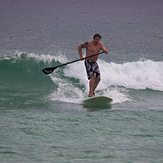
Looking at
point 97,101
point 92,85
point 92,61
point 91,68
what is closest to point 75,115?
point 97,101

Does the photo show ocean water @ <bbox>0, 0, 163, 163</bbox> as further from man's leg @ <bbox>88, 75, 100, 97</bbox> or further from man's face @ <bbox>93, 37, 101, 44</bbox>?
man's face @ <bbox>93, 37, 101, 44</bbox>

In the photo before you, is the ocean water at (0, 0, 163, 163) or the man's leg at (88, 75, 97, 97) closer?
the ocean water at (0, 0, 163, 163)

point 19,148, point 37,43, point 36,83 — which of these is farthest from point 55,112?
point 37,43

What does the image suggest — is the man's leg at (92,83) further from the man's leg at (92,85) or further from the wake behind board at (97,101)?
the wake behind board at (97,101)

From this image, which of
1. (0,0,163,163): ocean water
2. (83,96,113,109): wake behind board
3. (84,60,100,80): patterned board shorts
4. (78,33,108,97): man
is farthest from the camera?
(84,60,100,80): patterned board shorts

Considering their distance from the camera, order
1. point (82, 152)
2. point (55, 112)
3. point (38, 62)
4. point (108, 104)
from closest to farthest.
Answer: point (82, 152), point (55, 112), point (108, 104), point (38, 62)

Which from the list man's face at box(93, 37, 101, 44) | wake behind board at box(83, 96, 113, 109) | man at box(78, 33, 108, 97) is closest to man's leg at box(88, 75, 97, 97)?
man at box(78, 33, 108, 97)

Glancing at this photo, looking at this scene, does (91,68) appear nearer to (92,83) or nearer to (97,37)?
(92,83)

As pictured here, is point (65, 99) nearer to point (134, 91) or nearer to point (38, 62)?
point (134, 91)

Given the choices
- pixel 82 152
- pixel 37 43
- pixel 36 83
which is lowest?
pixel 82 152

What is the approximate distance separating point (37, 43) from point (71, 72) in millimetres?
20337

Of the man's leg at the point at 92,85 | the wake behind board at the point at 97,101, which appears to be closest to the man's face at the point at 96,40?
the man's leg at the point at 92,85

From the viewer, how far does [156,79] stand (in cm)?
1839

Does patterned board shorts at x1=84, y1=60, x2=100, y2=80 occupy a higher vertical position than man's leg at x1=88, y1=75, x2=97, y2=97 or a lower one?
higher
